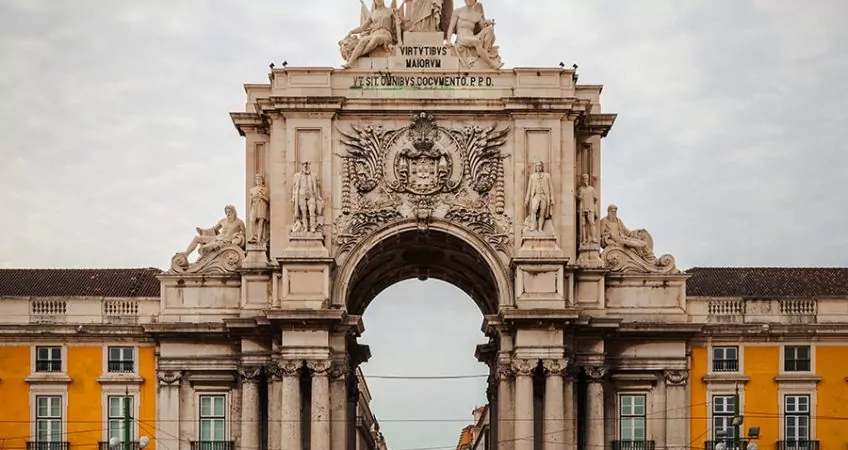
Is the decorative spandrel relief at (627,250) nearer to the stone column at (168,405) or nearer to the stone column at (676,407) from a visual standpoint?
the stone column at (676,407)

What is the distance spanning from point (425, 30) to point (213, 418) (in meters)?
16.5

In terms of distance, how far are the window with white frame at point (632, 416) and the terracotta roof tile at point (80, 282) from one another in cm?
1861

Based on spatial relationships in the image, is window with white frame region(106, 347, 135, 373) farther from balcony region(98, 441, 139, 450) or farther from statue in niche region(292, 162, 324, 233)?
statue in niche region(292, 162, 324, 233)

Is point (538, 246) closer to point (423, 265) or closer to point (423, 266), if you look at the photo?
point (423, 265)

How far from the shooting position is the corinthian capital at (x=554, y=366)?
259ft

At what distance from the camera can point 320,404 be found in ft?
259

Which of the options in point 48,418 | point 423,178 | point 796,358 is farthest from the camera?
point 796,358

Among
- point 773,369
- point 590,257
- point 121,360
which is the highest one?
point 590,257

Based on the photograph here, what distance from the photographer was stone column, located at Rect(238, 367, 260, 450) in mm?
80312

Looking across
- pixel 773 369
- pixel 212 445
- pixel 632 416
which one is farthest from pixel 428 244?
pixel 773 369

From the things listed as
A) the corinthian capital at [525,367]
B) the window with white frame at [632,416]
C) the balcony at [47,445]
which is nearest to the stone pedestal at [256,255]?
the balcony at [47,445]

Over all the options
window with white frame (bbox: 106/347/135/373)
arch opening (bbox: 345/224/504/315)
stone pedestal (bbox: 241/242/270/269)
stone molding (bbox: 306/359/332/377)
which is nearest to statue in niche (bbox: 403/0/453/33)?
arch opening (bbox: 345/224/504/315)

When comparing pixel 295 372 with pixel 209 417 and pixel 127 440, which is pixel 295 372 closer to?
pixel 209 417

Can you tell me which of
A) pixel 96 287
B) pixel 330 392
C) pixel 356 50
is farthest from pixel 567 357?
pixel 96 287
